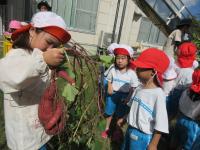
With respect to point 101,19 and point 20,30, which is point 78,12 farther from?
point 20,30

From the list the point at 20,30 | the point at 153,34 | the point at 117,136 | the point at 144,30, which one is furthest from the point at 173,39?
the point at 153,34

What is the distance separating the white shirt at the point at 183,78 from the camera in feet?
13.4

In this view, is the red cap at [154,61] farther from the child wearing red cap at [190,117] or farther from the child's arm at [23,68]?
the child's arm at [23,68]

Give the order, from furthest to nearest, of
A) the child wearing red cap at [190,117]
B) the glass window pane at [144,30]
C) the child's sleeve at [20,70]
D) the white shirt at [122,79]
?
the glass window pane at [144,30] → the white shirt at [122,79] → the child wearing red cap at [190,117] → the child's sleeve at [20,70]

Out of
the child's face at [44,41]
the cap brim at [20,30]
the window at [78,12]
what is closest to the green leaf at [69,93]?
the child's face at [44,41]

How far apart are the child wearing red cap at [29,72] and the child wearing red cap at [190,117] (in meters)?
1.99

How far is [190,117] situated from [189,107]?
13cm

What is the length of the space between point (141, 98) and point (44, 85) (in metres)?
1.14

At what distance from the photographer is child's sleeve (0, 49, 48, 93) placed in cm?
144

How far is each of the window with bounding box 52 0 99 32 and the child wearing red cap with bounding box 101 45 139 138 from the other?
280 inches

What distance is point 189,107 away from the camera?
3393mm

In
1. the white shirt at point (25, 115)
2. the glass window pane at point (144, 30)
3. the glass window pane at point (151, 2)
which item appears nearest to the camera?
the white shirt at point (25, 115)

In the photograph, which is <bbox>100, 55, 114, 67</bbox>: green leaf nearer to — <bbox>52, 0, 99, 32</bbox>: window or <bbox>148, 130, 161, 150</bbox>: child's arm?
<bbox>148, 130, 161, 150</bbox>: child's arm

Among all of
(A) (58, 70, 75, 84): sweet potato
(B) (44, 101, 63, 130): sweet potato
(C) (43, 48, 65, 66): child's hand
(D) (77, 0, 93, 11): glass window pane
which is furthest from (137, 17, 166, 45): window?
(C) (43, 48, 65, 66): child's hand
